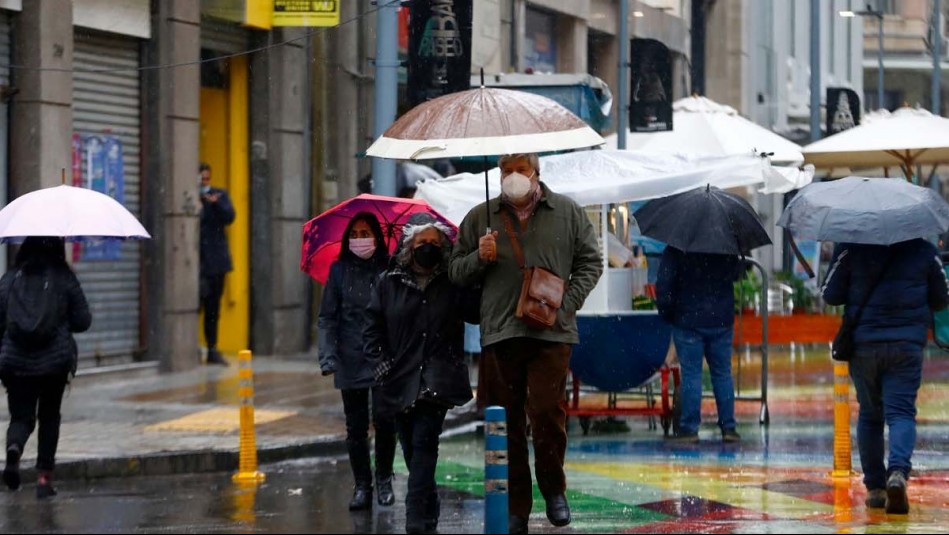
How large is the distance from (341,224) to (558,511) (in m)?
2.44

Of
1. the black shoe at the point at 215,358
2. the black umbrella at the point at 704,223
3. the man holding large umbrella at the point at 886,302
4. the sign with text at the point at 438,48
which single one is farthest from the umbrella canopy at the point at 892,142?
the black shoe at the point at 215,358

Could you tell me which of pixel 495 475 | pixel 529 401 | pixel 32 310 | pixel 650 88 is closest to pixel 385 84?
pixel 32 310

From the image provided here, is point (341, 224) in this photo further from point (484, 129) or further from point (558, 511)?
point (558, 511)

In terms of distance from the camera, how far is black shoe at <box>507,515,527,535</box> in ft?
30.3

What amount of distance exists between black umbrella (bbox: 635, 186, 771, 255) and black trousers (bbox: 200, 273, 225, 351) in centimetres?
681

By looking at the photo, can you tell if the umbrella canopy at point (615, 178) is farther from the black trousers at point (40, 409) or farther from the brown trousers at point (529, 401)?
the brown trousers at point (529, 401)

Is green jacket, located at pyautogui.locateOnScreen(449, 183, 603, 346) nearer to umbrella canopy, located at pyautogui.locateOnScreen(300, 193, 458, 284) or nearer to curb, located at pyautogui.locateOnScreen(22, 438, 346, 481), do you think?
umbrella canopy, located at pyautogui.locateOnScreen(300, 193, 458, 284)

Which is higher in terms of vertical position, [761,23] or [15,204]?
[761,23]

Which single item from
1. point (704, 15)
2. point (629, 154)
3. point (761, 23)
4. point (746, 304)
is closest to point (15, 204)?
point (629, 154)

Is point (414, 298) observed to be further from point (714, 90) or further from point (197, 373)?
point (714, 90)

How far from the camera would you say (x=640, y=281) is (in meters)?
15.8

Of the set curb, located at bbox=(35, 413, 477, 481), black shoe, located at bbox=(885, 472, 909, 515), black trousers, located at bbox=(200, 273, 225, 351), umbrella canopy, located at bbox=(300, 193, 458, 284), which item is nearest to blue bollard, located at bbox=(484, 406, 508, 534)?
umbrella canopy, located at bbox=(300, 193, 458, 284)

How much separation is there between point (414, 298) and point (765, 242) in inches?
208

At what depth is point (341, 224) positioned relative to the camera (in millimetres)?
10859
